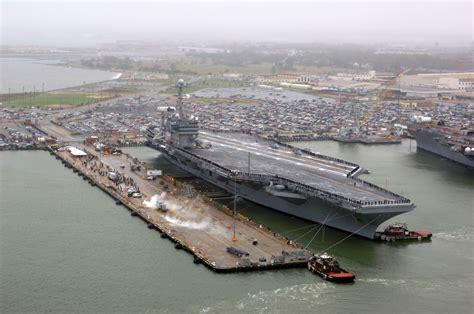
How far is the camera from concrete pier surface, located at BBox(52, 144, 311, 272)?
27.2 m

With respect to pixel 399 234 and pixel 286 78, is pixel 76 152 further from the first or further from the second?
pixel 286 78

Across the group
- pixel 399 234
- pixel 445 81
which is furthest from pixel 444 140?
pixel 445 81

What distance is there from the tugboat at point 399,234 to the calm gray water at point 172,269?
0.48 metres

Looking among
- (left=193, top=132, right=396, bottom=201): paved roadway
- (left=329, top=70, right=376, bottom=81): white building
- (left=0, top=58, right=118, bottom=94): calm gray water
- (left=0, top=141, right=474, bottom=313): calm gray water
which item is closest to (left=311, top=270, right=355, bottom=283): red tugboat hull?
(left=0, top=141, right=474, bottom=313): calm gray water

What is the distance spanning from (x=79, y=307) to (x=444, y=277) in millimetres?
13603

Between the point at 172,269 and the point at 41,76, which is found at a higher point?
the point at 41,76

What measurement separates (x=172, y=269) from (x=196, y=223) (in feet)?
18.1

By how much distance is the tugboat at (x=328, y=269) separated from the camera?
2569 cm

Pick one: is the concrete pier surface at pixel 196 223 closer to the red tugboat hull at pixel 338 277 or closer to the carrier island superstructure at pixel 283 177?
the red tugboat hull at pixel 338 277

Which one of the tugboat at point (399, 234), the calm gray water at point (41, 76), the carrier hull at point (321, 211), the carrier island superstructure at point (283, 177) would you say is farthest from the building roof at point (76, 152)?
the calm gray water at point (41, 76)

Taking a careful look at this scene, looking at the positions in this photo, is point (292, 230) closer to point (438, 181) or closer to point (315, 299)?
point (315, 299)

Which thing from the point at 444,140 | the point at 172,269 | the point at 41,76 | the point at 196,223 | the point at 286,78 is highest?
the point at 286,78

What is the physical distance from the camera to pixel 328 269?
85.9 feet

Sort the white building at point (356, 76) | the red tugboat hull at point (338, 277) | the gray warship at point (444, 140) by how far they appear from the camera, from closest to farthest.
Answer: the red tugboat hull at point (338, 277) < the gray warship at point (444, 140) < the white building at point (356, 76)
